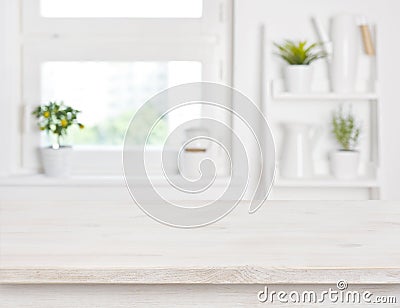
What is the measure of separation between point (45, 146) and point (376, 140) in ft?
4.71

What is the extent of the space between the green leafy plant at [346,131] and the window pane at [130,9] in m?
0.76

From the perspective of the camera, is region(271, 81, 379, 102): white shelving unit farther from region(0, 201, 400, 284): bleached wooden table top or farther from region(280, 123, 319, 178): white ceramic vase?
region(0, 201, 400, 284): bleached wooden table top

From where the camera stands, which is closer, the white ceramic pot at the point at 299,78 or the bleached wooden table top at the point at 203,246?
the bleached wooden table top at the point at 203,246

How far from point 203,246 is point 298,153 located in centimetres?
183

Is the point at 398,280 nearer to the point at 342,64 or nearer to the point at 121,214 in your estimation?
the point at 121,214

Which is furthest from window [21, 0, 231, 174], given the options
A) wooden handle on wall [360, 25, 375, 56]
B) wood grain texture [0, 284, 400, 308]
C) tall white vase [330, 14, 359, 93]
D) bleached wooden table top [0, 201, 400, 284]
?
wood grain texture [0, 284, 400, 308]

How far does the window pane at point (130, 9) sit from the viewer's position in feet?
9.86

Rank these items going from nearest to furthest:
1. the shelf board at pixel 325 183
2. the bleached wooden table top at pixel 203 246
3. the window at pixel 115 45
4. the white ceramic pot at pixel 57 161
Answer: the bleached wooden table top at pixel 203 246 < the shelf board at pixel 325 183 < the white ceramic pot at pixel 57 161 < the window at pixel 115 45

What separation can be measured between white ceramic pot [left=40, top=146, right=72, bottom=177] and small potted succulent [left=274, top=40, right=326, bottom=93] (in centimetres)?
97

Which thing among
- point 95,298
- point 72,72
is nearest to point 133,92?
point 72,72

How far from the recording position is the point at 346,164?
280 cm

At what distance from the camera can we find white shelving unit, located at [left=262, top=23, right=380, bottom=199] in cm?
277

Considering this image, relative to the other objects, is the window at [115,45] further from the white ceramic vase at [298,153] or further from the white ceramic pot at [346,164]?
the white ceramic pot at [346,164]

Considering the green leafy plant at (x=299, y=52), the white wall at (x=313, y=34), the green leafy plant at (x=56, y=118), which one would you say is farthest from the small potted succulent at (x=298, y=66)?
the green leafy plant at (x=56, y=118)
